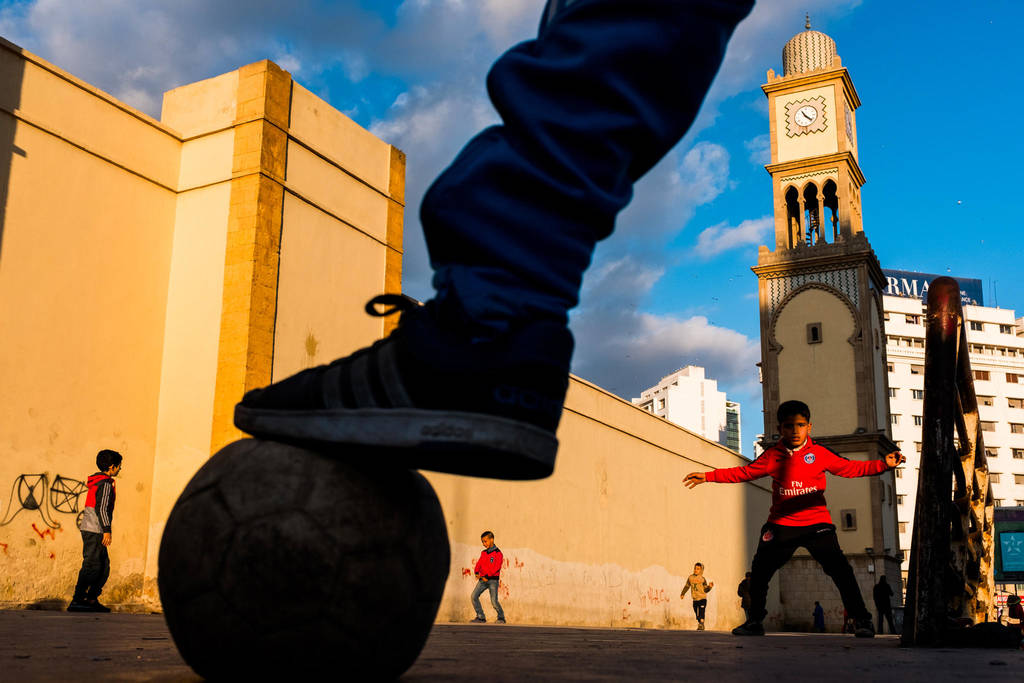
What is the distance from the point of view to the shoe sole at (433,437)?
1.75 meters

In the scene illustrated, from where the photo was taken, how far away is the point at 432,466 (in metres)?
1.83

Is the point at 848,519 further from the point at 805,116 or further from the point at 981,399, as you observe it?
the point at 981,399

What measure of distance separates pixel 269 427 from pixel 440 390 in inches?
17.0

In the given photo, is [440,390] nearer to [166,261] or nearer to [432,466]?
[432,466]

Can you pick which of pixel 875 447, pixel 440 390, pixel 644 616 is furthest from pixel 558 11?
pixel 875 447

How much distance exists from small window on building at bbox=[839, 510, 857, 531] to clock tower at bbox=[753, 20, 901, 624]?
1.3 inches

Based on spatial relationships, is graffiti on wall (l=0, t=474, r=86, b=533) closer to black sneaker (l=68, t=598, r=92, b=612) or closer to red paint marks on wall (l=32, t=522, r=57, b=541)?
red paint marks on wall (l=32, t=522, r=57, b=541)

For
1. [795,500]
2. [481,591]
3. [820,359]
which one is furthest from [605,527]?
[820,359]

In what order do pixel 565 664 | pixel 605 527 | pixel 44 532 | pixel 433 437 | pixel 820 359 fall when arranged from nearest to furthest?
pixel 433 437 < pixel 565 664 < pixel 44 532 < pixel 605 527 < pixel 820 359

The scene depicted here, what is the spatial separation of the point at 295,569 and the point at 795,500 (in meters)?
4.77

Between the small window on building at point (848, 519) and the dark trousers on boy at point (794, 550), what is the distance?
2572 cm

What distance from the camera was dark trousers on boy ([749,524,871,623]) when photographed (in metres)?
5.62

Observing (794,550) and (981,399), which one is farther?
(981,399)

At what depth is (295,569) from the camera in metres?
1.79
